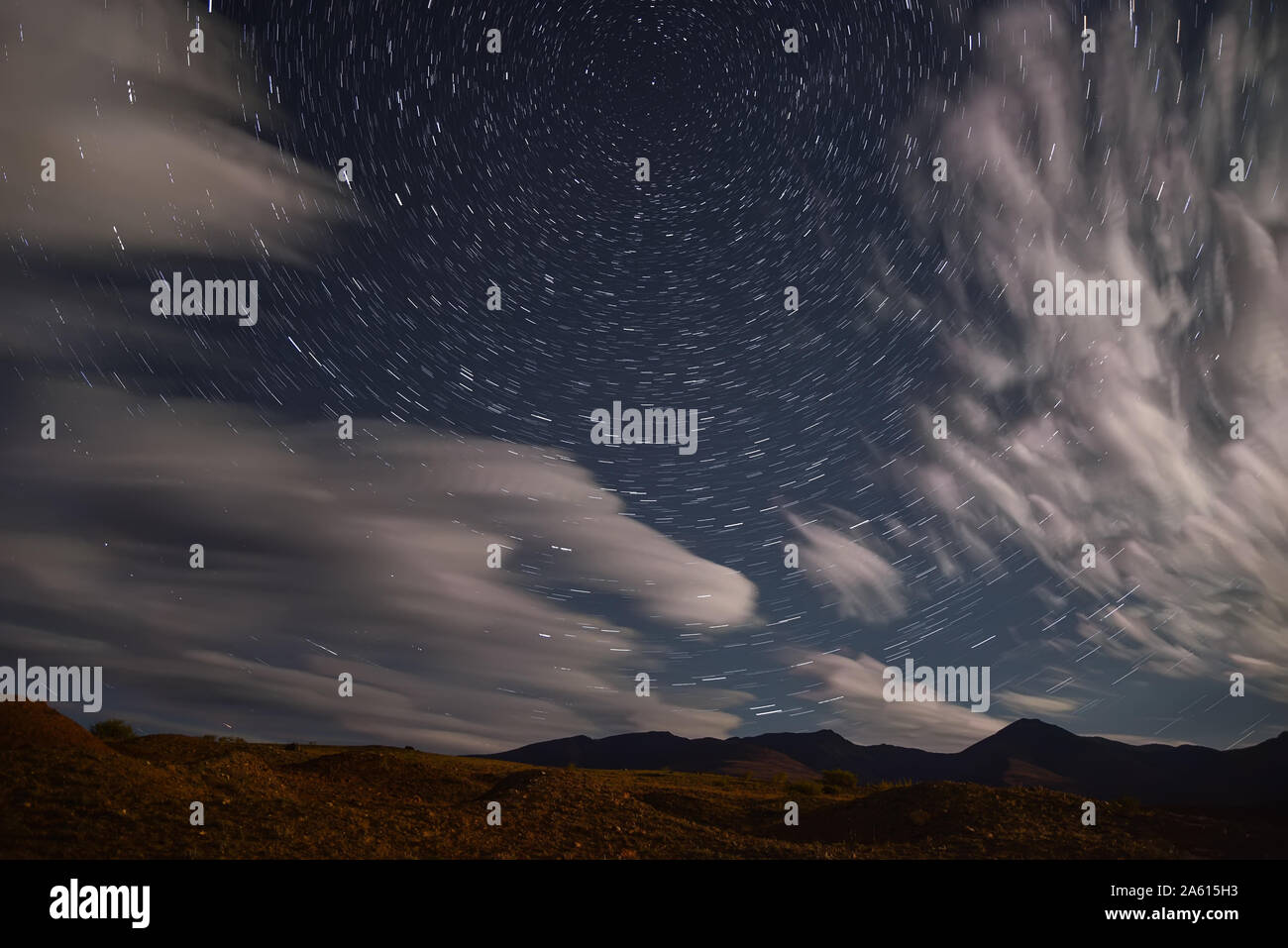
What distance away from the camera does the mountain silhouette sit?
99500 millimetres

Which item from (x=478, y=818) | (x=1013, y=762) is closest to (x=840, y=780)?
(x=478, y=818)

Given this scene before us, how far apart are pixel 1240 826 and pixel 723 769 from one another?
282ft

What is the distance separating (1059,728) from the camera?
14162 centimetres

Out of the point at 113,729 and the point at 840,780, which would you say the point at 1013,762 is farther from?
the point at 113,729

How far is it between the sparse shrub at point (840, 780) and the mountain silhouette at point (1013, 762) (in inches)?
1951

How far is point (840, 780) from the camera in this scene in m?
47.8

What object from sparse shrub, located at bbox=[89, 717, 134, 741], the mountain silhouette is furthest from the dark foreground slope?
the mountain silhouette

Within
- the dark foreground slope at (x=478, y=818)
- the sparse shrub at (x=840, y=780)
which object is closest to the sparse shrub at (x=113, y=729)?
the dark foreground slope at (x=478, y=818)

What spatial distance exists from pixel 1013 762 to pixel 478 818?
123 meters

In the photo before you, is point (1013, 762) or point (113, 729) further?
point (1013, 762)

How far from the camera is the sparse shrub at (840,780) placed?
47062 mm

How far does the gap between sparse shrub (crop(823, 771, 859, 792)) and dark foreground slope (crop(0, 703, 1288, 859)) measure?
1456cm
